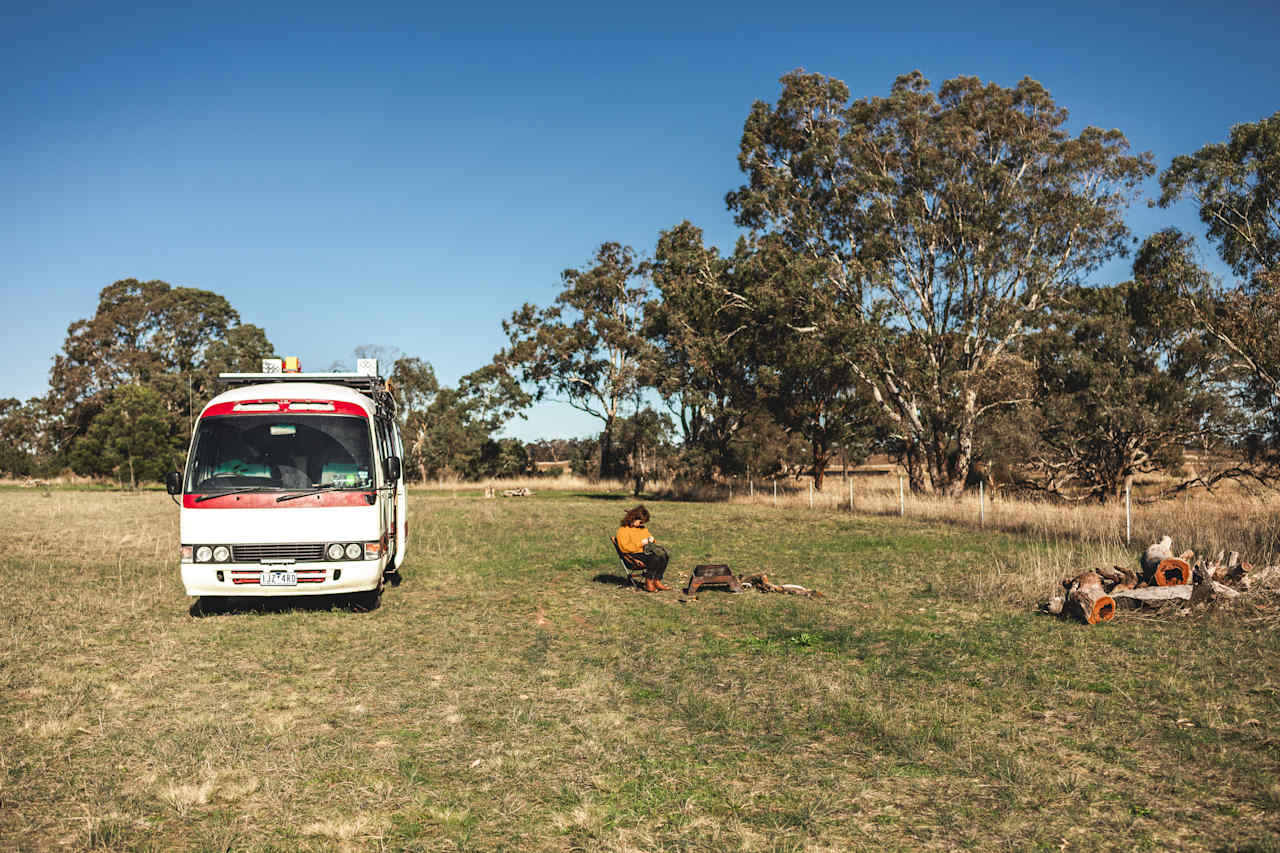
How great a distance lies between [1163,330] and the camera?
30.2 meters

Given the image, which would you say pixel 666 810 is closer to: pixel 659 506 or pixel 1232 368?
pixel 1232 368

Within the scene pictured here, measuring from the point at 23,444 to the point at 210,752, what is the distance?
74.5 m

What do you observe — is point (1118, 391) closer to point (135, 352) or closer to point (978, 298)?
point (978, 298)

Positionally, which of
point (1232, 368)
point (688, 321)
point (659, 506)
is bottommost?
point (659, 506)

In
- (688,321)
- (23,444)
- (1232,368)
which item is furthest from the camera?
(23,444)

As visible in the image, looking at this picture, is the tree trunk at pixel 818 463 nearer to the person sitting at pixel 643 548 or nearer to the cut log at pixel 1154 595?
the person sitting at pixel 643 548

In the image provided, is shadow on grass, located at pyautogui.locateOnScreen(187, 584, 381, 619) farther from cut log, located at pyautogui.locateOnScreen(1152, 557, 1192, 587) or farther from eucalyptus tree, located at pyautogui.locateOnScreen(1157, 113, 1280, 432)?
eucalyptus tree, located at pyautogui.locateOnScreen(1157, 113, 1280, 432)

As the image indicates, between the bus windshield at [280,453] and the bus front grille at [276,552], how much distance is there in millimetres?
738

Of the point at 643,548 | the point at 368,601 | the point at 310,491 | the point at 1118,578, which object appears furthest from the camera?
the point at 643,548

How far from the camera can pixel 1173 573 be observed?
1092 cm

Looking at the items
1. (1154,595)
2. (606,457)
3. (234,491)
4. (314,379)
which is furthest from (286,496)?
(606,457)

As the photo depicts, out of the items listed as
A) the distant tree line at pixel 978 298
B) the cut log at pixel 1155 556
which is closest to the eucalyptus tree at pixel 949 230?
the distant tree line at pixel 978 298

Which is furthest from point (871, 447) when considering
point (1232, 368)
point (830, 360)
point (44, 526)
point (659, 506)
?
point (44, 526)

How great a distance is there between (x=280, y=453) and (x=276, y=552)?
137cm
